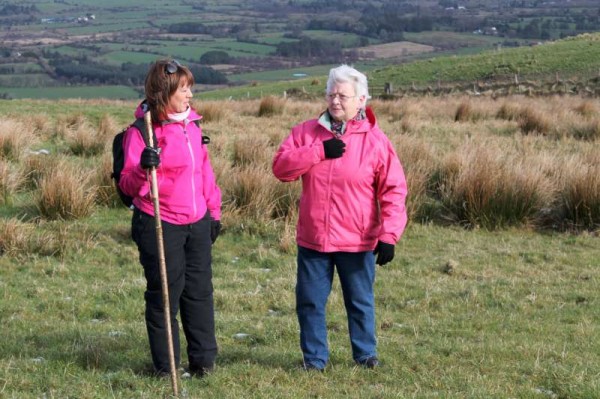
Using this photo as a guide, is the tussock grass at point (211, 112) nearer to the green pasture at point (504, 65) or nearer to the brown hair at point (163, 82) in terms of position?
the brown hair at point (163, 82)

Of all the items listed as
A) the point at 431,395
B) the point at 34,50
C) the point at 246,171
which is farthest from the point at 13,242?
the point at 34,50

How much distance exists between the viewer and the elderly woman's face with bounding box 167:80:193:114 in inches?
199

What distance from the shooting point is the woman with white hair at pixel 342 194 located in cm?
523

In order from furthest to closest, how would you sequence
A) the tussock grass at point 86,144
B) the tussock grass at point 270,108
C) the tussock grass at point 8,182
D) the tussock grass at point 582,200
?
the tussock grass at point 270,108
the tussock grass at point 86,144
the tussock grass at point 8,182
the tussock grass at point 582,200

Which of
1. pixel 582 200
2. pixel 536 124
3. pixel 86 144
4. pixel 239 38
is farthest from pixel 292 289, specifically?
pixel 239 38

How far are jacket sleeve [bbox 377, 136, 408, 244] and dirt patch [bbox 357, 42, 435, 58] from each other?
228 feet

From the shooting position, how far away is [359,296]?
18.0 ft

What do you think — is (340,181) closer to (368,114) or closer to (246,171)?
(368,114)

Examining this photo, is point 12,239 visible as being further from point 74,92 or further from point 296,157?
point 74,92

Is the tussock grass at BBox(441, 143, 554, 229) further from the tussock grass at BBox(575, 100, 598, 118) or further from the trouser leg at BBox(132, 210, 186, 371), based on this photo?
the tussock grass at BBox(575, 100, 598, 118)

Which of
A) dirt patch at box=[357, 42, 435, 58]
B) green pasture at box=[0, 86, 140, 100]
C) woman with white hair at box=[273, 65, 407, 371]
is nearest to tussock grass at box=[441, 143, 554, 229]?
woman with white hair at box=[273, 65, 407, 371]

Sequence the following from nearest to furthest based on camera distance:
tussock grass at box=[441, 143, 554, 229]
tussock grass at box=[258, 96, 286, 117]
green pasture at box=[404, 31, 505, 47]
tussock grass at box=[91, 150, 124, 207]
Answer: tussock grass at box=[441, 143, 554, 229] < tussock grass at box=[91, 150, 124, 207] < tussock grass at box=[258, 96, 286, 117] < green pasture at box=[404, 31, 505, 47]

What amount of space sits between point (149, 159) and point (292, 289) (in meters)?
3.39

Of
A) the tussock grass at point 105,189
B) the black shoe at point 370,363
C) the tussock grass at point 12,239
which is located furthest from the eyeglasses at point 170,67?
the tussock grass at point 105,189
